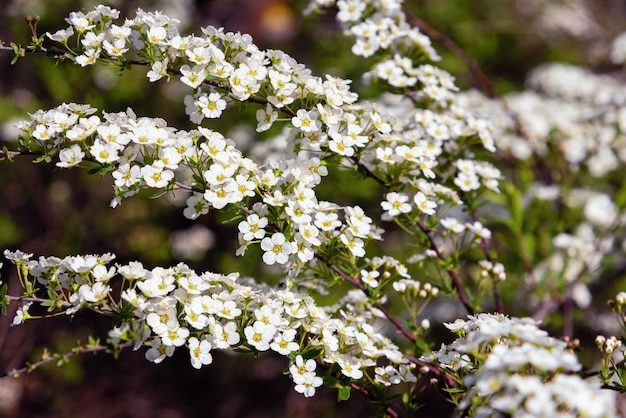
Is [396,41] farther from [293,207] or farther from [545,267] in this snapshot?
[545,267]

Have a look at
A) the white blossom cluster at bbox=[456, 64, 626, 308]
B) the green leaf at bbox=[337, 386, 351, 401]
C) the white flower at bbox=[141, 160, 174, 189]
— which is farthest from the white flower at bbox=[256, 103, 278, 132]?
the white blossom cluster at bbox=[456, 64, 626, 308]

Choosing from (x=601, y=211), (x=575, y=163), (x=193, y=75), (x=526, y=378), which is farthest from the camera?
(x=601, y=211)

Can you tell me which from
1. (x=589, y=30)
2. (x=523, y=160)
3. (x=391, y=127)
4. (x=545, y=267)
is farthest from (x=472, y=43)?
(x=391, y=127)

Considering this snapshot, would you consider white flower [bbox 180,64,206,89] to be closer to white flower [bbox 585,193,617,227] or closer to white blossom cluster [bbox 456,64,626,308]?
white blossom cluster [bbox 456,64,626,308]

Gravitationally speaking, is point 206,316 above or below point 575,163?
above

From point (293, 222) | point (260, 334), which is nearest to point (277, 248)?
point (293, 222)

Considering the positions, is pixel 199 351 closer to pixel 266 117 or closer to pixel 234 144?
pixel 234 144

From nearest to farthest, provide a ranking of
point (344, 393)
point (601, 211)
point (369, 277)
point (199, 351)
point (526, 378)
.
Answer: point (526, 378) < point (199, 351) < point (344, 393) < point (369, 277) < point (601, 211)
